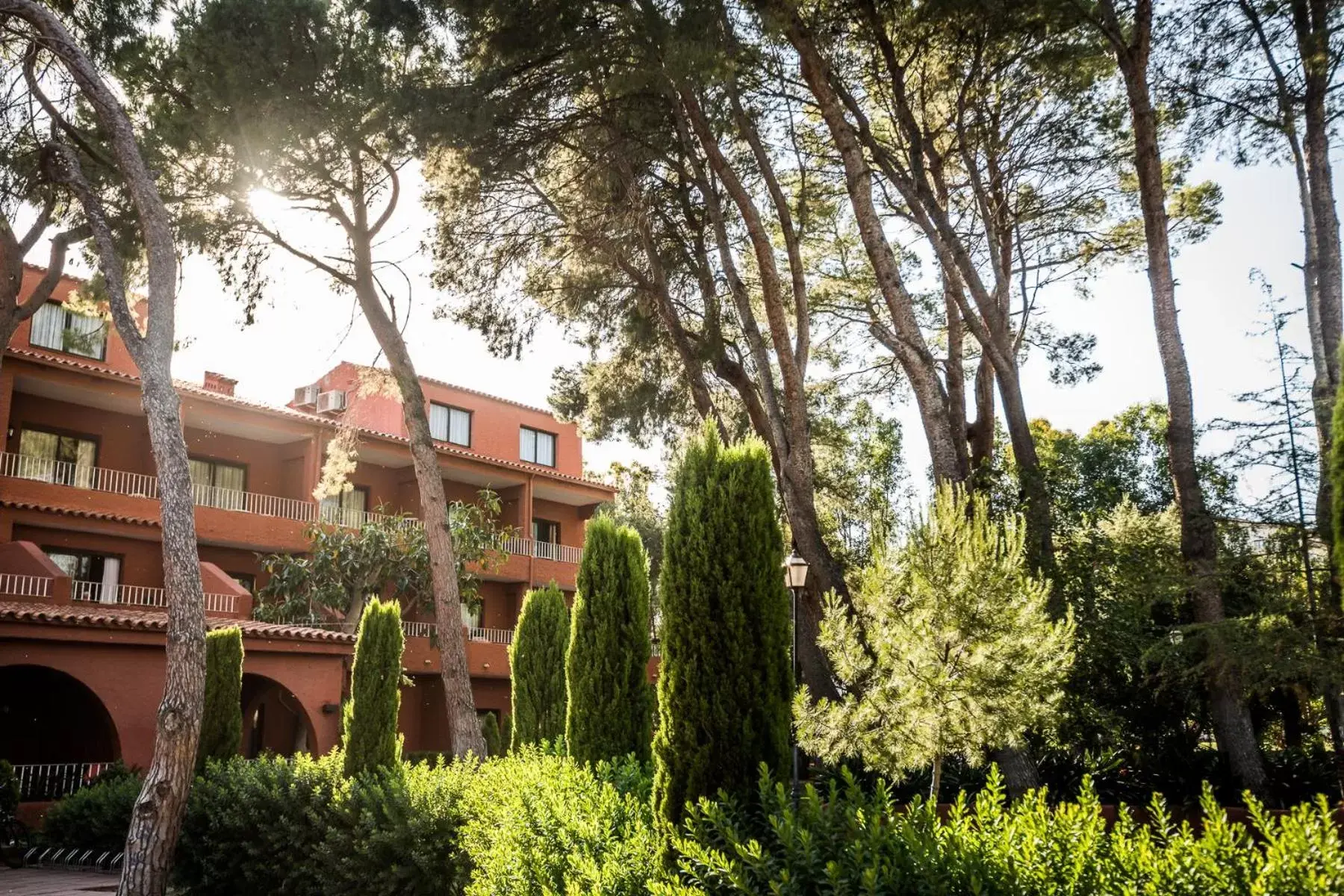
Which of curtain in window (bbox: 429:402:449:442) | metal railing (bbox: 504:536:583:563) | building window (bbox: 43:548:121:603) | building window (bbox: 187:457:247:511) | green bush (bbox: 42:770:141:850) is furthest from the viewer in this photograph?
curtain in window (bbox: 429:402:449:442)

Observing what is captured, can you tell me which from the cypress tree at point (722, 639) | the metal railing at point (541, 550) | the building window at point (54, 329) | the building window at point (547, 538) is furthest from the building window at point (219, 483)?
the cypress tree at point (722, 639)

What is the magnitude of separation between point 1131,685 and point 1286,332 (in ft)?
15.5

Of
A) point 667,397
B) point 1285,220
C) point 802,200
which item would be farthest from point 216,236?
point 1285,220

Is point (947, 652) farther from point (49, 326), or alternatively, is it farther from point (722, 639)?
point (49, 326)

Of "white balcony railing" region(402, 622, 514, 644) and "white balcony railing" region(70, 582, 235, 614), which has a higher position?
"white balcony railing" region(70, 582, 235, 614)

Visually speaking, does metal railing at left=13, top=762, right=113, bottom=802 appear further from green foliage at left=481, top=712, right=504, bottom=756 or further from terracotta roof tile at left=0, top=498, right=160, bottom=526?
green foliage at left=481, top=712, right=504, bottom=756

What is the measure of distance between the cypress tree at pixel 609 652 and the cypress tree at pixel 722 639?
10.6 feet

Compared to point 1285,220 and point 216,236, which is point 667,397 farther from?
point 1285,220

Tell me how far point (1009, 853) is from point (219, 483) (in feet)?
77.4

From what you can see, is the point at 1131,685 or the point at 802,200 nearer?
the point at 1131,685

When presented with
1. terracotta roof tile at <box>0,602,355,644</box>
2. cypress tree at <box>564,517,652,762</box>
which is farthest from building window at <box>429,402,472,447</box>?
cypress tree at <box>564,517,652,762</box>

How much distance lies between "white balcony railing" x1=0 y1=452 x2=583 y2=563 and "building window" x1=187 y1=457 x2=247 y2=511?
17 mm

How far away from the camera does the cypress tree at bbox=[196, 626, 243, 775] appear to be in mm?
14180

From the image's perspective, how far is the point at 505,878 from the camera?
6344mm
